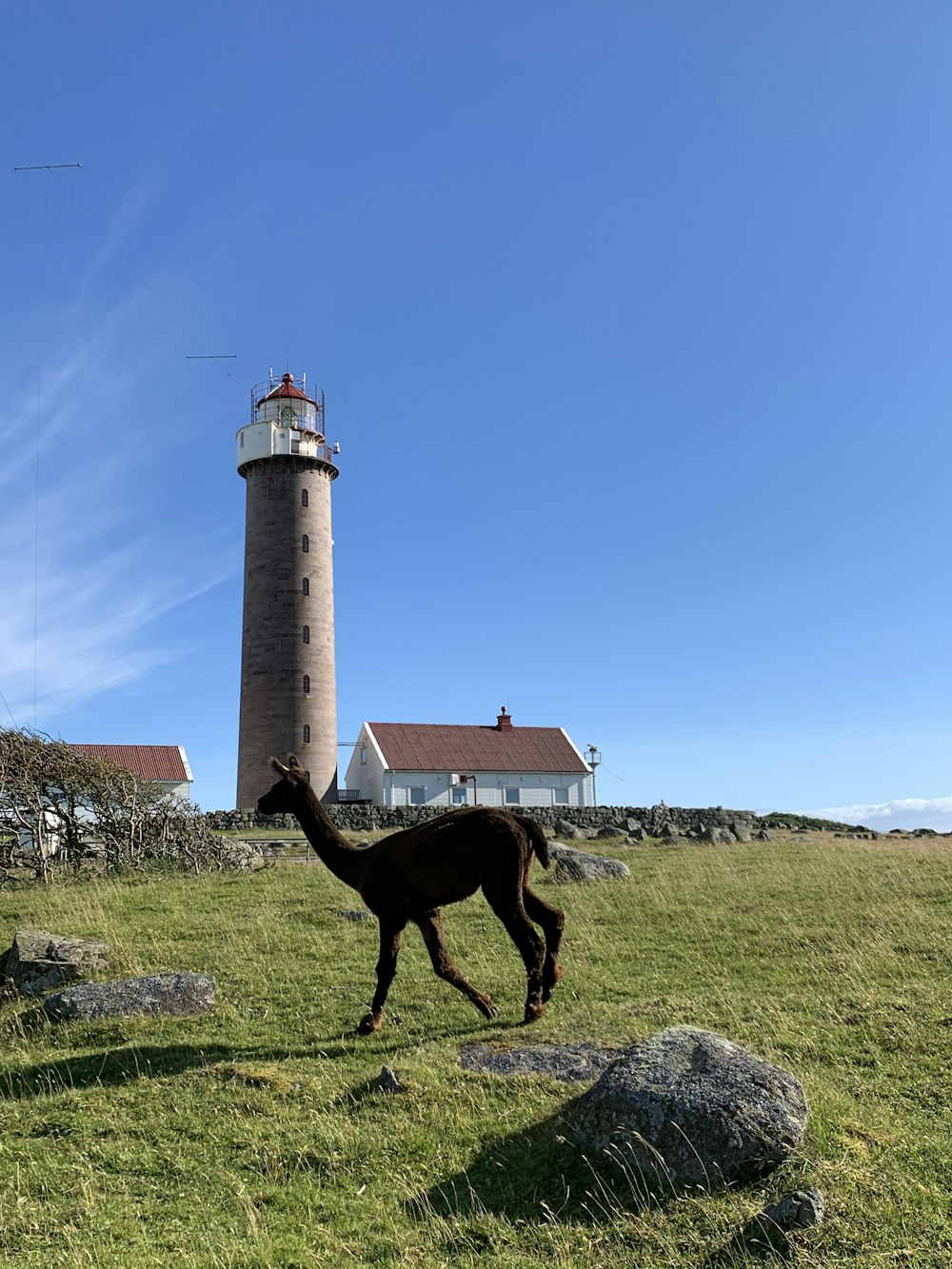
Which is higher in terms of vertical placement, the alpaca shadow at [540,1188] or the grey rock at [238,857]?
the grey rock at [238,857]

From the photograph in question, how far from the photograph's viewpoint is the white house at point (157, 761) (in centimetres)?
5219

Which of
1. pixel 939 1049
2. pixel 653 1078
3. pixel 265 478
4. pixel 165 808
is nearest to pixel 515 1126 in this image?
pixel 653 1078

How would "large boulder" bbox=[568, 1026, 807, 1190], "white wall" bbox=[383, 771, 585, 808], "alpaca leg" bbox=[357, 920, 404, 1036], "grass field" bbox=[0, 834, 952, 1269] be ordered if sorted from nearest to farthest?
"grass field" bbox=[0, 834, 952, 1269]
"large boulder" bbox=[568, 1026, 807, 1190]
"alpaca leg" bbox=[357, 920, 404, 1036]
"white wall" bbox=[383, 771, 585, 808]

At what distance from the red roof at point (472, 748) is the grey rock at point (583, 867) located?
28045 mm

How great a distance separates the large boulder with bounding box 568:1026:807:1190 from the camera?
23.1ft

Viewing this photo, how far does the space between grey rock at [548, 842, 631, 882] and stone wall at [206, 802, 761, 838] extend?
1264 centimetres

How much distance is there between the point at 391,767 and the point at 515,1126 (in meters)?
42.5

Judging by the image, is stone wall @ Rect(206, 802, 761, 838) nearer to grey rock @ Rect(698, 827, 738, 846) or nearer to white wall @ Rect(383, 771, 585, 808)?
grey rock @ Rect(698, 827, 738, 846)

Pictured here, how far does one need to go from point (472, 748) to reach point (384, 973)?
42.3 m

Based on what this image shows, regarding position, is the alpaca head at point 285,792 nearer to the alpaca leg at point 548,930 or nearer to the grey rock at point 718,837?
the alpaca leg at point 548,930

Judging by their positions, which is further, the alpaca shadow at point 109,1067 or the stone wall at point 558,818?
the stone wall at point 558,818

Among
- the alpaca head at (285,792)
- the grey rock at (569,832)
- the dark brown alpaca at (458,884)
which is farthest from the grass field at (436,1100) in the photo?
the grey rock at (569,832)

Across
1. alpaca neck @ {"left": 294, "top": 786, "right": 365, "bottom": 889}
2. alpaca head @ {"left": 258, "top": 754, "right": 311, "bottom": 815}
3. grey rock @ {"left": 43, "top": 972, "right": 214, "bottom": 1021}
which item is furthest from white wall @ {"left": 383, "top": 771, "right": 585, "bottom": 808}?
alpaca head @ {"left": 258, "top": 754, "right": 311, "bottom": 815}

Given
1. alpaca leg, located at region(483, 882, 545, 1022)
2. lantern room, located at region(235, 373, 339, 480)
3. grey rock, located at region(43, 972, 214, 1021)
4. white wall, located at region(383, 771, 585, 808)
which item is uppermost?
lantern room, located at region(235, 373, 339, 480)
